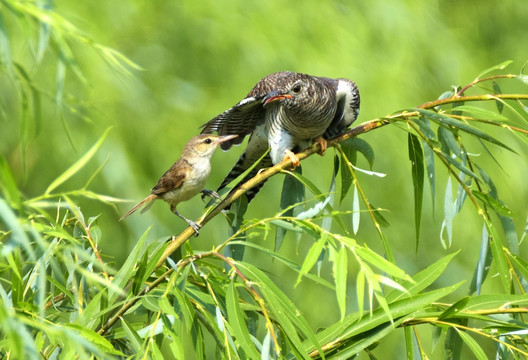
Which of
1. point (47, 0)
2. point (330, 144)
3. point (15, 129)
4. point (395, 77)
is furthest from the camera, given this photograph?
point (395, 77)

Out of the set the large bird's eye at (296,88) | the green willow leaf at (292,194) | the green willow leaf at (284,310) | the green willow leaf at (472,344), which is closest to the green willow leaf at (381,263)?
the green willow leaf at (284,310)

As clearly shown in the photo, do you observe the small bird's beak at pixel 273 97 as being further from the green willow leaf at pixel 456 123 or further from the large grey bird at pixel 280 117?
the green willow leaf at pixel 456 123

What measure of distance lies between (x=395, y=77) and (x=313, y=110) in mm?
1703

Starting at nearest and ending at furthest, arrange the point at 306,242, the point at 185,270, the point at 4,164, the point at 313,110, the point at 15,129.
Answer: the point at 4,164 < the point at 185,270 < the point at 313,110 < the point at 15,129 < the point at 306,242

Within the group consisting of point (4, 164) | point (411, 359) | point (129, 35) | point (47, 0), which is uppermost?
point (129, 35)

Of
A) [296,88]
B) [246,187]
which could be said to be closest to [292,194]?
[246,187]

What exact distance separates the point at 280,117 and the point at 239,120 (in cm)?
15

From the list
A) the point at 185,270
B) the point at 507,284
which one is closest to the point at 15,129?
the point at 185,270

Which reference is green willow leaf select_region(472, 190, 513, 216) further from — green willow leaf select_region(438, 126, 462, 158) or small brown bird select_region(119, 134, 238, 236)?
small brown bird select_region(119, 134, 238, 236)

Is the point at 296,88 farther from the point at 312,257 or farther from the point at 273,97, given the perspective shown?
the point at 312,257

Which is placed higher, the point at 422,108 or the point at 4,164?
the point at 4,164

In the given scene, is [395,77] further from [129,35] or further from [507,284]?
[507,284]

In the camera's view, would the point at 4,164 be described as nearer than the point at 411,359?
Yes

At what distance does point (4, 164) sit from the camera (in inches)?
38.0
